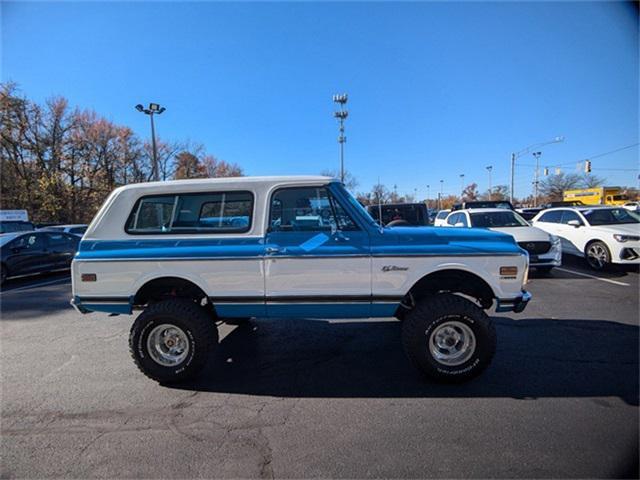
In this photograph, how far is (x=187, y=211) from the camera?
11.8 ft

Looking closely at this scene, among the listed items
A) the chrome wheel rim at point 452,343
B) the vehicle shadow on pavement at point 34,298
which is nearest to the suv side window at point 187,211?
the chrome wheel rim at point 452,343

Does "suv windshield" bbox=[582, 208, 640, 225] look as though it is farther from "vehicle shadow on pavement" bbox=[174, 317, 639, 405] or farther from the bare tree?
the bare tree

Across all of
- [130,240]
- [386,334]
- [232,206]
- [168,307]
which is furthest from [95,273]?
[386,334]

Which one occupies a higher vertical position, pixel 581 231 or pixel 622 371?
pixel 581 231

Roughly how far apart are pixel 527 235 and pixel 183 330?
8.42 meters

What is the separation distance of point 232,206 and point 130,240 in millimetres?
1147

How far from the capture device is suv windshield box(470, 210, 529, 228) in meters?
9.23

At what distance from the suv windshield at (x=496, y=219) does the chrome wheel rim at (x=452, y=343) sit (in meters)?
6.71

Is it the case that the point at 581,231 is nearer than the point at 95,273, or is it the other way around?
the point at 95,273

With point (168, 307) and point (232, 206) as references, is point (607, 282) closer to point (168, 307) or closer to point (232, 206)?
point (232, 206)

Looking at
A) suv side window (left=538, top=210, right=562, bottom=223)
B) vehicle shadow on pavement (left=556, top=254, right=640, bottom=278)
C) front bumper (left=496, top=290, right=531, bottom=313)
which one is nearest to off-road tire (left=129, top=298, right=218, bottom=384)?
front bumper (left=496, top=290, right=531, bottom=313)

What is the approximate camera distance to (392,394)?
10.3ft

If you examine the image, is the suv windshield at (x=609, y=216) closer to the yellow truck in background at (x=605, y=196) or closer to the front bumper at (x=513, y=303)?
the front bumper at (x=513, y=303)

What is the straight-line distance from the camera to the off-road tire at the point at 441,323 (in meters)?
3.25
